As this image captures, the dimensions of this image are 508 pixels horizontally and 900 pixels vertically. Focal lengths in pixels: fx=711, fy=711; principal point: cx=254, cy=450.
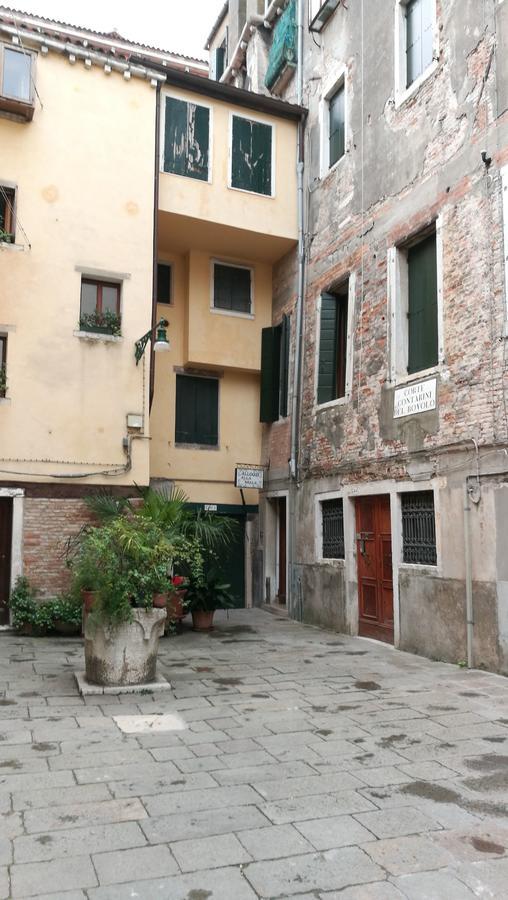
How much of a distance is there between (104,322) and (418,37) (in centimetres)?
660

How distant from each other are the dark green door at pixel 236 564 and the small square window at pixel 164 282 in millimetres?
4772

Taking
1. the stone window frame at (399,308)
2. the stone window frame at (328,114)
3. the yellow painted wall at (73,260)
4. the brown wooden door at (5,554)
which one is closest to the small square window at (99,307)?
the yellow painted wall at (73,260)

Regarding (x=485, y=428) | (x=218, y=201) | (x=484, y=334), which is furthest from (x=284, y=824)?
(x=218, y=201)

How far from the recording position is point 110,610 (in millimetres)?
6875

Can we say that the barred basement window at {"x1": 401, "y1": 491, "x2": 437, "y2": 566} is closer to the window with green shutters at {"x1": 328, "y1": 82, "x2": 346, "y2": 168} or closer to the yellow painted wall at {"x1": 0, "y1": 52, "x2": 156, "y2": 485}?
the yellow painted wall at {"x1": 0, "y1": 52, "x2": 156, "y2": 485}

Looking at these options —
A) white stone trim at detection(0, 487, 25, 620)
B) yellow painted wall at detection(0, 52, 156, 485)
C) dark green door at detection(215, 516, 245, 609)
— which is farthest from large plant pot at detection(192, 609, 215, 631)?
dark green door at detection(215, 516, 245, 609)

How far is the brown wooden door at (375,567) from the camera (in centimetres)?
1048

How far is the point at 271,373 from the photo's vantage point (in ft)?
47.4

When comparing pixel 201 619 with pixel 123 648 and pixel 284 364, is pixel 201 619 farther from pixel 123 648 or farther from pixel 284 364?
pixel 284 364

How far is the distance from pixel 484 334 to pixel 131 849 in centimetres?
701

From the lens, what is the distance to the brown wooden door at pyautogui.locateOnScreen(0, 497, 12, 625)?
11125mm

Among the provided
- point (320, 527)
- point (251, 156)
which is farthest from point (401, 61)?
point (320, 527)

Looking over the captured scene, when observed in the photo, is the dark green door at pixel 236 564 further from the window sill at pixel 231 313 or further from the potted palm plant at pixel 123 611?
the potted palm plant at pixel 123 611

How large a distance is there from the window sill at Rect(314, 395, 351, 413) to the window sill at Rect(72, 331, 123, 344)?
11.9 ft
